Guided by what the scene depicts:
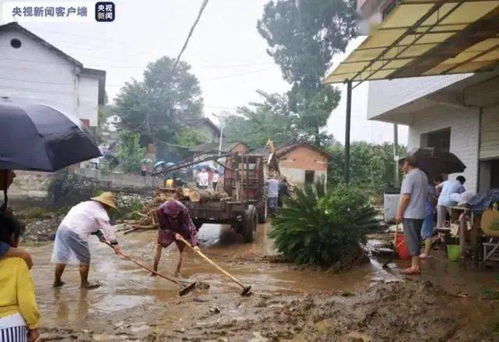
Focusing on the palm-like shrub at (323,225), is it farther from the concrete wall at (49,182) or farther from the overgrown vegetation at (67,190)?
the concrete wall at (49,182)

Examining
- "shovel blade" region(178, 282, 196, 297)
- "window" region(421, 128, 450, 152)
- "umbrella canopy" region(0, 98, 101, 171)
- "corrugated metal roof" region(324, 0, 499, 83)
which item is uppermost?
"corrugated metal roof" region(324, 0, 499, 83)

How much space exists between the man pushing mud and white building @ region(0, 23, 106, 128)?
18600 mm

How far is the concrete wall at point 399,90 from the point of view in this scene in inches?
445

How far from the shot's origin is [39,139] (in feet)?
9.92

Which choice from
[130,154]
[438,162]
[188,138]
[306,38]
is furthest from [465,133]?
[188,138]

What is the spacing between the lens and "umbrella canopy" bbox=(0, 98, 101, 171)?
9.40 feet

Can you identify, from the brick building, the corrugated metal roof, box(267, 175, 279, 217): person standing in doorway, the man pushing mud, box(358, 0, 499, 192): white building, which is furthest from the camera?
the brick building

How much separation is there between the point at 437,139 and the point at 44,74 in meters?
20.8

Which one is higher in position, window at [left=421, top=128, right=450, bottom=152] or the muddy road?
window at [left=421, top=128, right=450, bottom=152]

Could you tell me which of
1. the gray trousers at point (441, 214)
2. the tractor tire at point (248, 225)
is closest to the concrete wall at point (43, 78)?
the tractor tire at point (248, 225)

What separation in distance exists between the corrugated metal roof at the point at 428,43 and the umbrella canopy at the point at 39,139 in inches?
162

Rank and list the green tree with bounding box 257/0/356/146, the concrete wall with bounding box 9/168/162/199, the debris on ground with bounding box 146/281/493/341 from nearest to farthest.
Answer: the debris on ground with bounding box 146/281/493/341 < the concrete wall with bounding box 9/168/162/199 < the green tree with bounding box 257/0/356/146

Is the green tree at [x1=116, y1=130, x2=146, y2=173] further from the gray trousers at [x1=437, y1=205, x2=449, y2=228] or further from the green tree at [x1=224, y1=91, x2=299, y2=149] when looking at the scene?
the gray trousers at [x1=437, y1=205, x2=449, y2=228]

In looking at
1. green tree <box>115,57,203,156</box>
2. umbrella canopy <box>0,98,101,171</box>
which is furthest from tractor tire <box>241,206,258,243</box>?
green tree <box>115,57,203,156</box>
